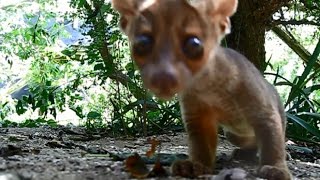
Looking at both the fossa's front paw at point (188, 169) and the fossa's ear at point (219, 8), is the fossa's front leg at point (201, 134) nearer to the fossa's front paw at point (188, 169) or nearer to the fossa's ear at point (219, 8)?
the fossa's front paw at point (188, 169)

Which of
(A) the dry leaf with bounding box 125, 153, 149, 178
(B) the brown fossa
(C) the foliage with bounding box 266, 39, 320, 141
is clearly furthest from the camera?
(C) the foliage with bounding box 266, 39, 320, 141

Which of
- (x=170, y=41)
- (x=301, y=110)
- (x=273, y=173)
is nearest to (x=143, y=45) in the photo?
(x=170, y=41)

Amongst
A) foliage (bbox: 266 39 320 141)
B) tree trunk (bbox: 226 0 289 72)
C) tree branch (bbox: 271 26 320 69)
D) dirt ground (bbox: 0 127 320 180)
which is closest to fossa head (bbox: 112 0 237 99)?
dirt ground (bbox: 0 127 320 180)

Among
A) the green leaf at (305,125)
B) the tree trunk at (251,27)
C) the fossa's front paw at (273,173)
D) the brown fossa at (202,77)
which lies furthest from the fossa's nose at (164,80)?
the tree trunk at (251,27)

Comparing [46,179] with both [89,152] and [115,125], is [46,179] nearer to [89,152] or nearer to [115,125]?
[89,152]

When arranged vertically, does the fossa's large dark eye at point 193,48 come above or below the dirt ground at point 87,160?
above

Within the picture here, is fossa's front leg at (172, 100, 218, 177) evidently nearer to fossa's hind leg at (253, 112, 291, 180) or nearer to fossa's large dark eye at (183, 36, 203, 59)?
fossa's hind leg at (253, 112, 291, 180)

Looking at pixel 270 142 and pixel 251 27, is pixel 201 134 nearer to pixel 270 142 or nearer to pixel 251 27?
pixel 270 142
